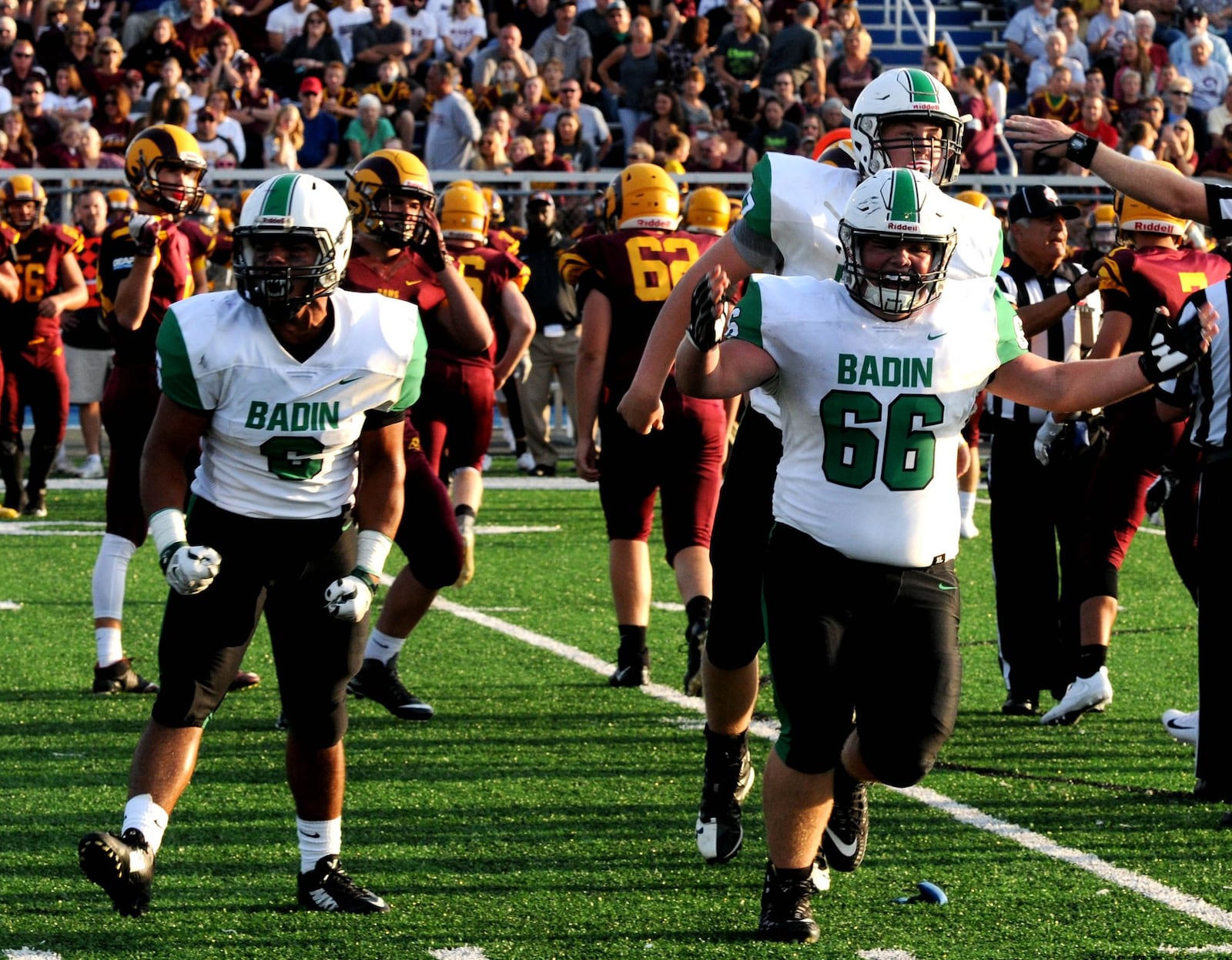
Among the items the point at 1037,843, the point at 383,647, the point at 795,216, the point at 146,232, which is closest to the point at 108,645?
the point at 383,647

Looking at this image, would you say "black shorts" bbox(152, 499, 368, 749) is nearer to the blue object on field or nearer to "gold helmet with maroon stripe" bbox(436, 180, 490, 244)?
the blue object on field

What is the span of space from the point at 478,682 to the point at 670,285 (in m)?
1.53

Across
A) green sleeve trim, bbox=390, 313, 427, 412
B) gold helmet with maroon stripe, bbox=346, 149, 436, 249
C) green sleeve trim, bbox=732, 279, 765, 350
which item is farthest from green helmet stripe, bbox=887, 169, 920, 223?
gold helmet with maroon stripe, bbox=346, 149, 436, 249

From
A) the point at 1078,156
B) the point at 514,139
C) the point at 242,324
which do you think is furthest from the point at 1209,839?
the point at 514,139

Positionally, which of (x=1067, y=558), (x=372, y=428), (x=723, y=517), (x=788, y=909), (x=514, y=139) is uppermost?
(x=372, y=428)

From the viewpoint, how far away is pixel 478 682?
671 cm

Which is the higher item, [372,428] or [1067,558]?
[372,428]

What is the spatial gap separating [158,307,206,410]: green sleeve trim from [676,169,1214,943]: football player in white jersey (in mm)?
1025

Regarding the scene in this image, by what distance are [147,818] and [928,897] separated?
169 cm

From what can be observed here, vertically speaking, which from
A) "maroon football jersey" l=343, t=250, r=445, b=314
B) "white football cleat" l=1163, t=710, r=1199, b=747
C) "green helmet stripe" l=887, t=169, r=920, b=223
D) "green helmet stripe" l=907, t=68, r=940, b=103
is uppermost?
"green helmet stripe" l=907, t=68, r=940, b=103

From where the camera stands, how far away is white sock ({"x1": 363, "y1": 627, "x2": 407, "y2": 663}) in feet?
20.2

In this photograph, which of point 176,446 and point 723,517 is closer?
point 176,446

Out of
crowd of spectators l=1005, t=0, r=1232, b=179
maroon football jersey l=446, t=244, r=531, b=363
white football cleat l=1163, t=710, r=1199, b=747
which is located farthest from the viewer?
crowd of spectators l=1005, t=0, r=1232, b=179

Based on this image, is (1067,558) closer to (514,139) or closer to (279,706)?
(279,706)
